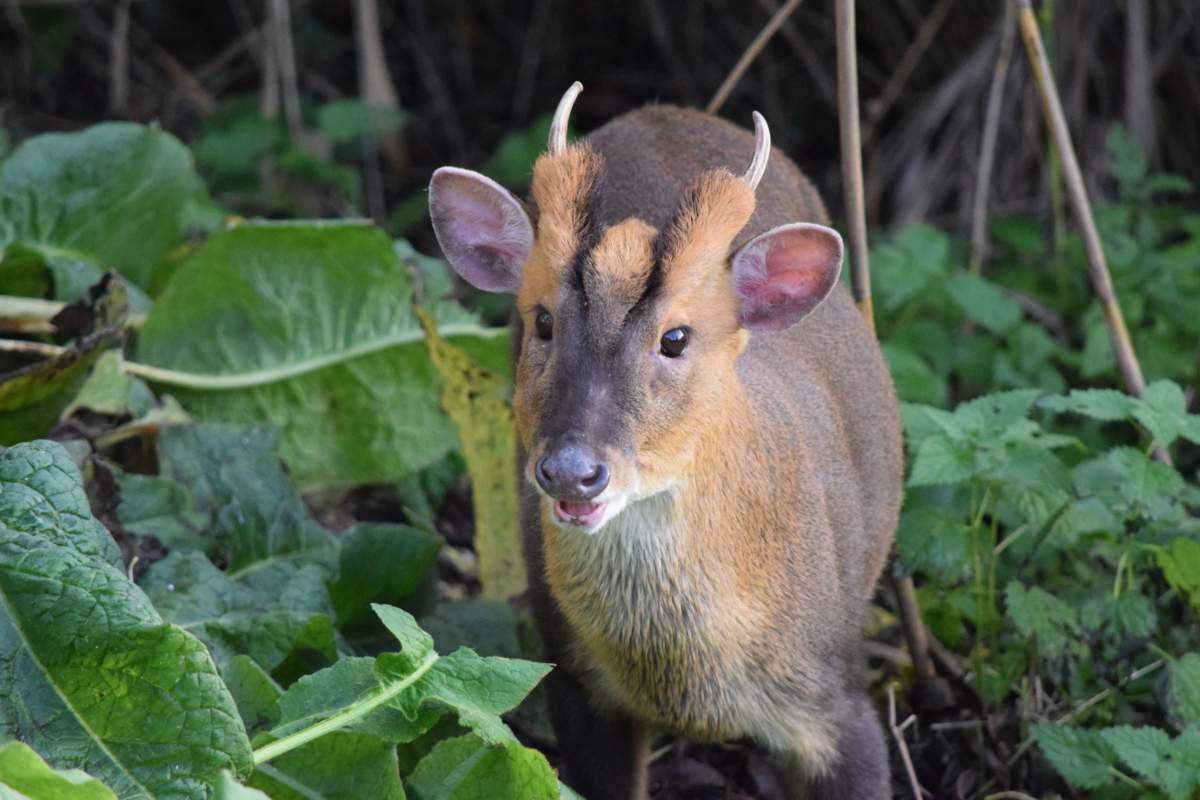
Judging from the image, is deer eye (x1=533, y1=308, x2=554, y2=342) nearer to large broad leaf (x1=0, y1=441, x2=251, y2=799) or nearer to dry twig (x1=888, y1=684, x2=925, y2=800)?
large broad leaf (x1=0, y1=441, x2=251, y2=799)

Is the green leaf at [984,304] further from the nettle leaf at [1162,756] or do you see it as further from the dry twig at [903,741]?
the nettle leaf at [1162,756]

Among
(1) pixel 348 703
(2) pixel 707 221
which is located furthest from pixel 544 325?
(1) pixel 348 703

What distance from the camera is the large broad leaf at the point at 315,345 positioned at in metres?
5.17

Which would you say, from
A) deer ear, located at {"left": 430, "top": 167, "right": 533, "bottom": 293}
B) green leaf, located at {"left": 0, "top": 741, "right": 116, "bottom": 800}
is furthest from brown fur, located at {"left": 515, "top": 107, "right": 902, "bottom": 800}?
green leaf, located at {"left": 0, "top": 741, "right": 116, "bottom": 800}

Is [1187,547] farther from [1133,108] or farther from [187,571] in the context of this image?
[1133,108]

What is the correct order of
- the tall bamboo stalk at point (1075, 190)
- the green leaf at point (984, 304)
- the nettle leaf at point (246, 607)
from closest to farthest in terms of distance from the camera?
the nettle leaf at point (246, 607) < the tall bamboo stalk at point (1075, 190) < the green leaf at point (984, 304)

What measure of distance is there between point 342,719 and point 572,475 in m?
0.62

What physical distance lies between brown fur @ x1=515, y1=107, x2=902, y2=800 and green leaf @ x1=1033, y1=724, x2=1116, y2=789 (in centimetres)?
48

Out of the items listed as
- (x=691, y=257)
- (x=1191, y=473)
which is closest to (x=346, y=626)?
(x=691, y=257)

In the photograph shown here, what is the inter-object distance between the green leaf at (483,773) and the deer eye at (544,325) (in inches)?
32.5

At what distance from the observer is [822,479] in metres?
3.98

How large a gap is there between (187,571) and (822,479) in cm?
155

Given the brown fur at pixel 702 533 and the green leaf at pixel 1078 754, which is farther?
the green leaf at pixel 1078 754

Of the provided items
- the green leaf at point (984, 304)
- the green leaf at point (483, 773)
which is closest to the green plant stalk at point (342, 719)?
the green leaf at point (483, 773)
